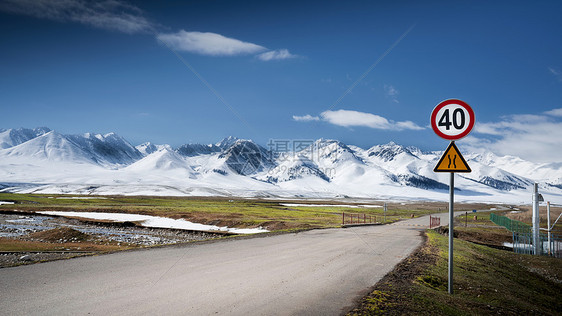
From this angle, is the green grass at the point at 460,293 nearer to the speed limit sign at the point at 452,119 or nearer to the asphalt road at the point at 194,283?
the asphalt road at the point at 194,283

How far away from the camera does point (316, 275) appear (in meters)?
11.3

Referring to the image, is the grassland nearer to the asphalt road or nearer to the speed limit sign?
the asphalt road

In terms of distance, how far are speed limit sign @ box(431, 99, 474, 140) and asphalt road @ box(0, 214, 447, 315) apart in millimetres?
4995

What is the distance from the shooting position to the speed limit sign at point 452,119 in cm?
891

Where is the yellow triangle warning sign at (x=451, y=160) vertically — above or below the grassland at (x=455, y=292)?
above

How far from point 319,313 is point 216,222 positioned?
4893 cm

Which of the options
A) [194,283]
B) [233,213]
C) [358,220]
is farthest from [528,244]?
[233,213]

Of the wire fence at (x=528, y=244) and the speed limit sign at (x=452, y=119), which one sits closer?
the speed limit sign at (x=452, y=119)

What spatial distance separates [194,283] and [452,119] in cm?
877

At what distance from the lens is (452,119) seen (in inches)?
359

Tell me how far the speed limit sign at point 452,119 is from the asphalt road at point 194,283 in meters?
4.99

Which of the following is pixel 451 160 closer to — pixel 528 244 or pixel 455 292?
pixel 455 292

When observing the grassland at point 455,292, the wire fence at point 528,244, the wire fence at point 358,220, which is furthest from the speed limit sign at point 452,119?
the wire fence at point 358,220

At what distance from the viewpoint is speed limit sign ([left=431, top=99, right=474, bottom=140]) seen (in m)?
8.91
